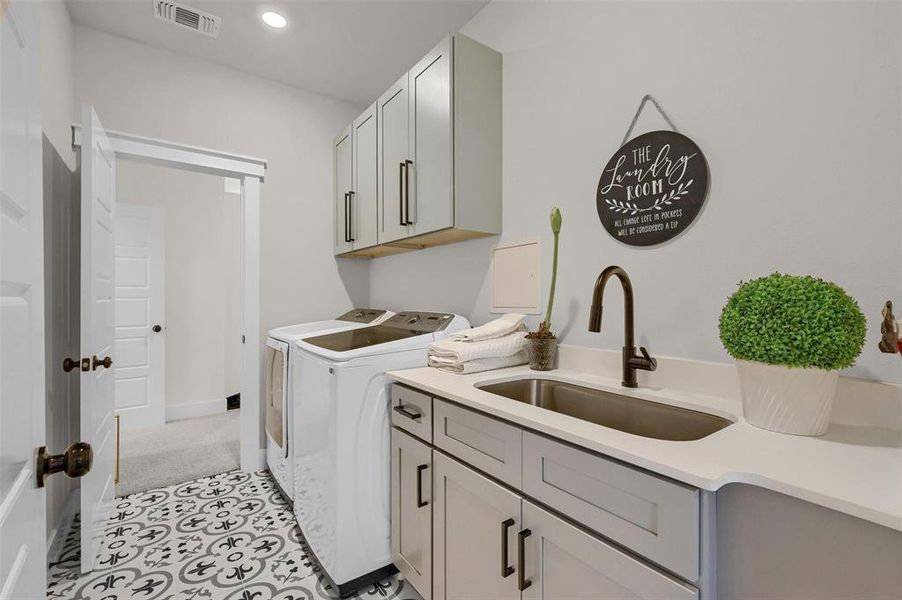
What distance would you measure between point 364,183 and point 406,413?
1.63 metres

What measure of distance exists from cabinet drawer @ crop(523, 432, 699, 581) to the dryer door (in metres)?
1.57

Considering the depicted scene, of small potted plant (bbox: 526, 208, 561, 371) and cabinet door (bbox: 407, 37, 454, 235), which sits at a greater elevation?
cabinet door (bbox: 407, 37, 454, 235)

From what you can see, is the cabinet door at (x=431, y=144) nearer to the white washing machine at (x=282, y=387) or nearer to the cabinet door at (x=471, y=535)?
the white washing machine at (x=282, y=387)

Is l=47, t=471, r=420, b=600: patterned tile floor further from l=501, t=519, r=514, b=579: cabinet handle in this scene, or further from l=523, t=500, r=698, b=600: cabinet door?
l=523, t=500, r=698, b=600: cabinet door

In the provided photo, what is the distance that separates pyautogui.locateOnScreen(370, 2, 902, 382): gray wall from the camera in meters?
0.96

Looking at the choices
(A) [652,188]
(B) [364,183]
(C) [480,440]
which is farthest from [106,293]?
(A) [652,188]

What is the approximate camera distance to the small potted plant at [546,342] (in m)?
1.60

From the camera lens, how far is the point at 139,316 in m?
3.65

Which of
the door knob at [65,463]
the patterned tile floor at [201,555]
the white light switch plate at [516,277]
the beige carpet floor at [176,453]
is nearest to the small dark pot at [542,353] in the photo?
the white light switch plate at [516,277]

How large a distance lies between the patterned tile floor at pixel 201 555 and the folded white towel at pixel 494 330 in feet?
3.45

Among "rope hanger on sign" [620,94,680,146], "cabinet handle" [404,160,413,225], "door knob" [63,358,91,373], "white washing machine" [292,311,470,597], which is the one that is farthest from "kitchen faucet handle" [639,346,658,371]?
"door knob" [63,358,91,373]

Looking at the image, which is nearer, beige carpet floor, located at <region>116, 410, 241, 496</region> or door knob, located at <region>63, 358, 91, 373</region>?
door knob, located at <region>63, 358, 91, 373</region>

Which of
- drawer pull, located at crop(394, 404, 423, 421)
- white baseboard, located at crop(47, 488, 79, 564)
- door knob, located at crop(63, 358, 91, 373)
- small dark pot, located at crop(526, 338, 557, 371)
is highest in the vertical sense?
small dark pot, located at crop(526, 338, 557, 371)

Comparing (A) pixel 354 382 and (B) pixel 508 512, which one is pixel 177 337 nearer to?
(A) pixel 354 382
